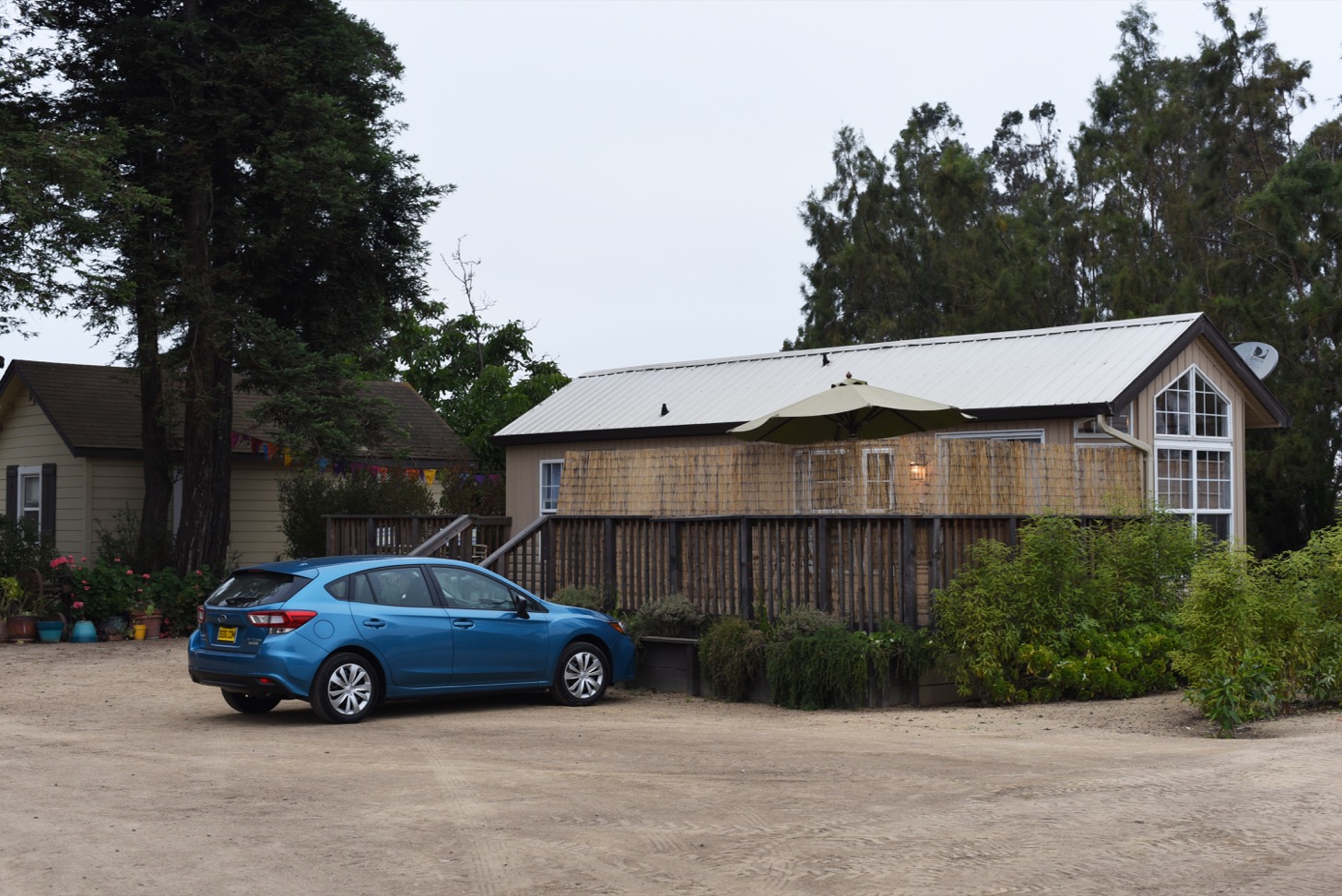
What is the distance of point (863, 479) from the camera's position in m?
14.0

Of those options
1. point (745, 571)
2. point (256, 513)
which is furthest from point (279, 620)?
point (256, 513)

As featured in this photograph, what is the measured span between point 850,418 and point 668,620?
3.49 metres

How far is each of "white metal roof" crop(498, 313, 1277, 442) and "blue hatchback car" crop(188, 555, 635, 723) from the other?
799 centimetres

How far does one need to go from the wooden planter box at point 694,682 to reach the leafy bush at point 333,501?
31.9ft

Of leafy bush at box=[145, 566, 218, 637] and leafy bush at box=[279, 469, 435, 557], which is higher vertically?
leafy bush at box=[279, 469, 435, 557]

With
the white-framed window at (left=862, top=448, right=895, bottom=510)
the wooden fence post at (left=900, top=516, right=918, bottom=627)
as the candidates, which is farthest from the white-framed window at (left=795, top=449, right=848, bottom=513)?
the wooden fence post at (left=900, top=516, right=918, bottom=627)

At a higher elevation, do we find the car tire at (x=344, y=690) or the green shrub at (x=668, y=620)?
the green shrub at (x=668, y=620)

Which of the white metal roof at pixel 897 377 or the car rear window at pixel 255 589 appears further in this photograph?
the white metal roof at pixel 897 377

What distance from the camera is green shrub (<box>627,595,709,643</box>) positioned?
14492 mm

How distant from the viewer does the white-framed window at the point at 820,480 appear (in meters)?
14.2

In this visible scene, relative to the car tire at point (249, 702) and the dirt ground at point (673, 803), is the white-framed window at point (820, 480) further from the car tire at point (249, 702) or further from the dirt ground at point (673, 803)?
the car tire at point (249, 702)

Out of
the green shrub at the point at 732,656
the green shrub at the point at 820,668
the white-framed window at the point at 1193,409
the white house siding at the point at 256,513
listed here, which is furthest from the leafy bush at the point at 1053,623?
the white house siding at the point at 256,513

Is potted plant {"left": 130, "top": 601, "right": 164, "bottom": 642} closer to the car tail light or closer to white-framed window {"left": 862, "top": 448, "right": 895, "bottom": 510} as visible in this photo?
the car tail light

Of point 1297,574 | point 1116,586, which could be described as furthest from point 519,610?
point 1297,574
